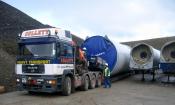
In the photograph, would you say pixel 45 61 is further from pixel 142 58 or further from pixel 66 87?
pixel 142 58

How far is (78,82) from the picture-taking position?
16219 mm

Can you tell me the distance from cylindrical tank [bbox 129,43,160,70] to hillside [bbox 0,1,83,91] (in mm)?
8717

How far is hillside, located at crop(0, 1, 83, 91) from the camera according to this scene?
17852mm

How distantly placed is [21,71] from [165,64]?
11.8 meters

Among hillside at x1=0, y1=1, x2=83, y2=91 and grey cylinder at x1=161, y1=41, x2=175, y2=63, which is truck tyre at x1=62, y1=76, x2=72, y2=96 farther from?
grey cylinder at x1=161, y1=41, x2=175, y2=63

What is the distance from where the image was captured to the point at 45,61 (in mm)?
13602

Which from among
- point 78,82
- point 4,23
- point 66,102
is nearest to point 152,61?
point 78,82

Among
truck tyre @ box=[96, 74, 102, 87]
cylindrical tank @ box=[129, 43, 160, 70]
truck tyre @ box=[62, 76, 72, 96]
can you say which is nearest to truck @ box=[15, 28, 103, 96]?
truck tyre @ box=[62, 76, 72, 96]

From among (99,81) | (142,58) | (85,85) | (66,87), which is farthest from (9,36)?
(66,87)

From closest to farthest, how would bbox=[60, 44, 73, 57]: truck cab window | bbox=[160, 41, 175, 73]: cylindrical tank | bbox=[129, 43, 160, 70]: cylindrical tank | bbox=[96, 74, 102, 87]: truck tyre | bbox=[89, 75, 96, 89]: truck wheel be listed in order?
1. bbox=[60, 44, 73, 57]: truck cab window
2. bbox=[89, 75, 96, 89]: truck wheel
3. bbox=[96, 74, 102, 87]: truck tyre
4. bbox=[160, 41, 175, 73]: cylindrical tank
5. bbox=[129, 43, 160, 70]: cylindrical tank

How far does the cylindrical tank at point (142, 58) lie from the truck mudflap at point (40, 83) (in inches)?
407

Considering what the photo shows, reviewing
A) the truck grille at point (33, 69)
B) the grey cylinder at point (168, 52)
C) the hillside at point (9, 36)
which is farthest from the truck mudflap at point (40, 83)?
the grey cylinder at point (168, 52)

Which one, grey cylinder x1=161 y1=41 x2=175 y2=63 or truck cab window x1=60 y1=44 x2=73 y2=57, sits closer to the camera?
truck cab window x1=60 y1=44 x2=73 y2=57

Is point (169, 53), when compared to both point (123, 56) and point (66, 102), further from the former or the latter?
point (66, 102)
